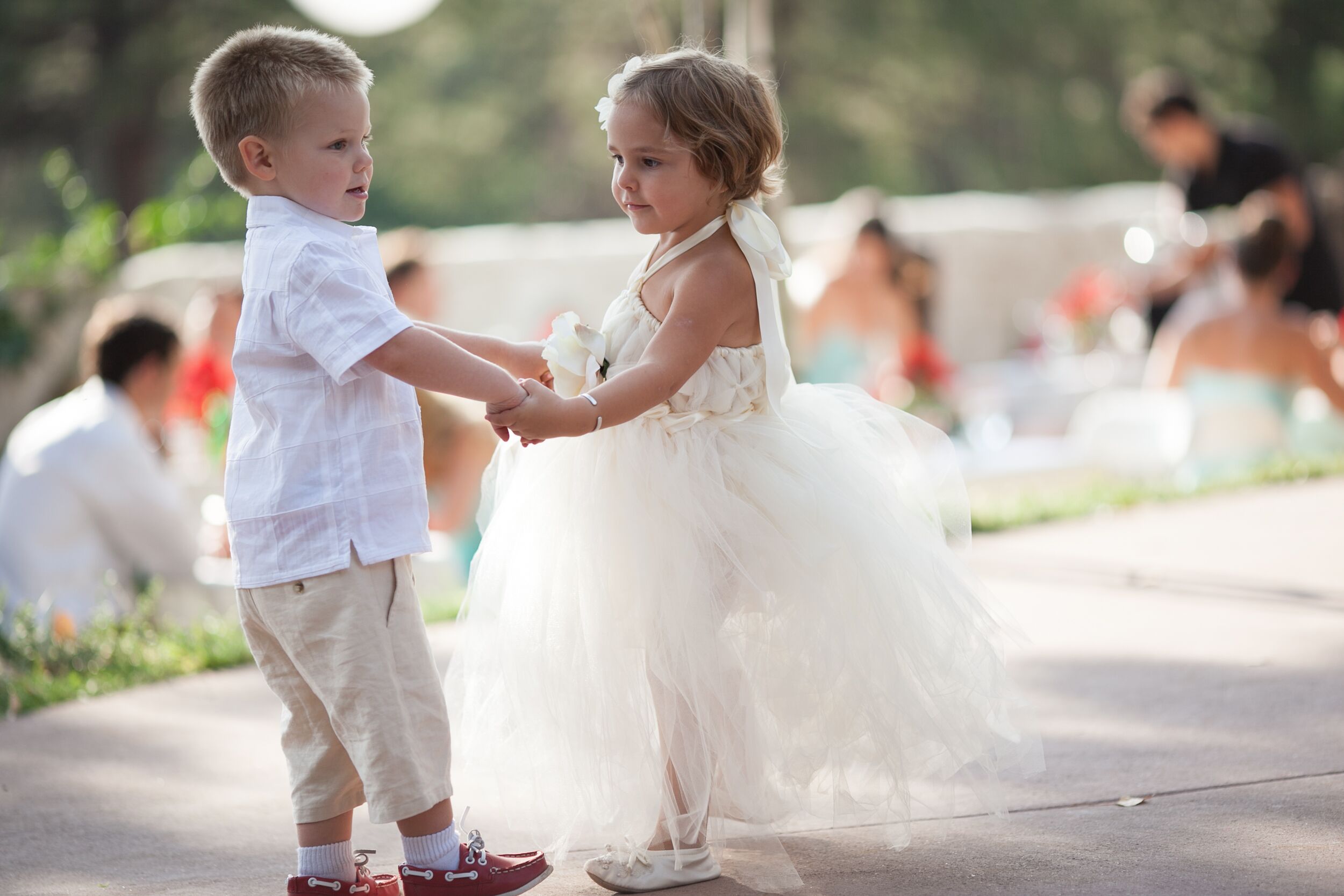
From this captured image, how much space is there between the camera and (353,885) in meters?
2.36

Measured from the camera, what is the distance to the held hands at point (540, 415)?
7.57 ft

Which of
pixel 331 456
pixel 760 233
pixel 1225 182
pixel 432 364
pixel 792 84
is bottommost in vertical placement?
pixel 331 456

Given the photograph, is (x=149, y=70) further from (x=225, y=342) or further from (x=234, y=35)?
(x=234, y=35)

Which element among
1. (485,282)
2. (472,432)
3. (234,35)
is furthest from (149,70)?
(234,35)

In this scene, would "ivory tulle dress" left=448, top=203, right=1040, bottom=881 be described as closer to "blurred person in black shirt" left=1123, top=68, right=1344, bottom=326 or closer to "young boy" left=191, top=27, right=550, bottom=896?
"young boy" left=191, top=27, right=550, bottom=896

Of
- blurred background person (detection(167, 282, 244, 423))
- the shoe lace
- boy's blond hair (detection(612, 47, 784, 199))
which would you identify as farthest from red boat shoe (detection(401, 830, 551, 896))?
blurred background person (detection(167, 282, 244, 423))

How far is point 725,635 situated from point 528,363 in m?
0.69

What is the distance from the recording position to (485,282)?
11.3 meters

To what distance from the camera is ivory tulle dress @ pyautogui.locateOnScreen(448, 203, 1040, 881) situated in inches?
94.0

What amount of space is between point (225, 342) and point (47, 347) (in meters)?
4.45

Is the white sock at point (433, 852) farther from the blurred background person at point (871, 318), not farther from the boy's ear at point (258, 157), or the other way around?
the blurred background person at point (871, 318)

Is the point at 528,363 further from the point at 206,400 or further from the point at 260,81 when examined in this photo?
the point at 206,400

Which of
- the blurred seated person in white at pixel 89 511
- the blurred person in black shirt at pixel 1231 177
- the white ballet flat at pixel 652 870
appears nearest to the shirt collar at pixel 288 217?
the white ballet flat at pixel 652 870

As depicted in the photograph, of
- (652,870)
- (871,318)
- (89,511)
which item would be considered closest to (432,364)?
(652,870)
